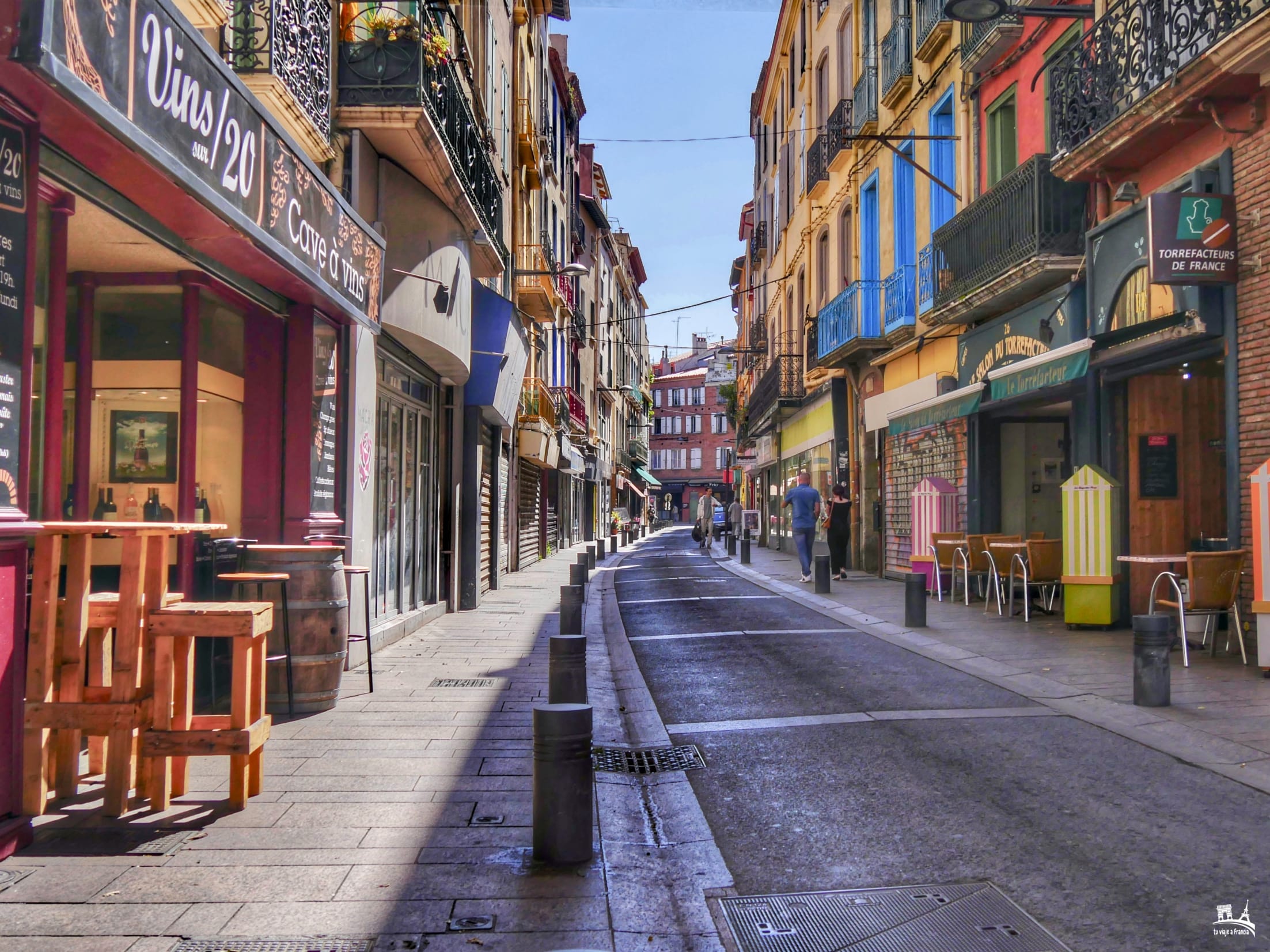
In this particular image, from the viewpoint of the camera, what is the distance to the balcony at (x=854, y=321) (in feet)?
62.2

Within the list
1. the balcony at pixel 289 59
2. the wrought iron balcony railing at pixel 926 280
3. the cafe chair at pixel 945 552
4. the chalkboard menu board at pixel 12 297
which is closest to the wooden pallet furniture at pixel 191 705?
the chalkboard menu board at pixel 12 297

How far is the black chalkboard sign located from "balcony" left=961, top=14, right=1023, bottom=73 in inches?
228

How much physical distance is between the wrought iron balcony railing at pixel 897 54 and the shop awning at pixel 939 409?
5795 mm

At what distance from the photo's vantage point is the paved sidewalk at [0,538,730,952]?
10.6ft

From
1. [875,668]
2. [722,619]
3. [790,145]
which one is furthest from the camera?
[790,145]

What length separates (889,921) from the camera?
343 centimetres

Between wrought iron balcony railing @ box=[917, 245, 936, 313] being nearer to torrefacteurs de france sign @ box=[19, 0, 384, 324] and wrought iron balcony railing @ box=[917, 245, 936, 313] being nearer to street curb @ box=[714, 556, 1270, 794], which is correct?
street curb @ box=[714, 556, 1270, 794]

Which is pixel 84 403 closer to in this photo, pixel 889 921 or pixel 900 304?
pixel 889 921

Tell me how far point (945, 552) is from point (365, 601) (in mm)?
8659

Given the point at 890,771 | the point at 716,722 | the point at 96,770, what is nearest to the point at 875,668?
the point at 716,722

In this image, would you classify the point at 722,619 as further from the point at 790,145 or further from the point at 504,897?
the point at 790,145

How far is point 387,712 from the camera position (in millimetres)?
6660

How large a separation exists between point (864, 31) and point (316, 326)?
16.1 metres

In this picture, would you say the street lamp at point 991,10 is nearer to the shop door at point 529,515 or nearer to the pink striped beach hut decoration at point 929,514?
the pink striped beach hut decoration at point 929,514
